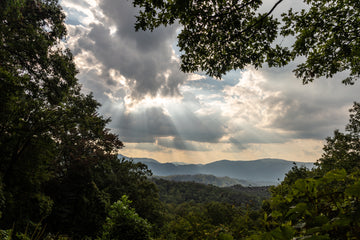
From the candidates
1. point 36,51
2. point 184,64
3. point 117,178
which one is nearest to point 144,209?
point 117,178

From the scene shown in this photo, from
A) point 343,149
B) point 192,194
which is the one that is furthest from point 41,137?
point 192,194

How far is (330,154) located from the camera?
19.9 metres

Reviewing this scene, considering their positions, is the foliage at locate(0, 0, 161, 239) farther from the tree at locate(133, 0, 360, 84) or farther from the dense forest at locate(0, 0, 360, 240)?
the tree at locate(133, 0, 360, 84)

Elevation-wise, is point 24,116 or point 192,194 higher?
point 24,116

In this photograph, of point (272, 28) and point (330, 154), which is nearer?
point (272, 28)

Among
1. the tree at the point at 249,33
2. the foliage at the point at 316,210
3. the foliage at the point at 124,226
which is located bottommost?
the foliage at the point at 124,226

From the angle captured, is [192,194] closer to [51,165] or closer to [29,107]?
[51,165]

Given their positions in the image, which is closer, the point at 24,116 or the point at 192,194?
the point at 24,116

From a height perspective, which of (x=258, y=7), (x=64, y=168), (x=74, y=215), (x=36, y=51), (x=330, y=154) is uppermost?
(x=36, y=51)

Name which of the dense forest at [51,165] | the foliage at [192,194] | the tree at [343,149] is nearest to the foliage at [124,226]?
the dense forest at [51,165]

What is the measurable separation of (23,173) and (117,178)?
13.7m

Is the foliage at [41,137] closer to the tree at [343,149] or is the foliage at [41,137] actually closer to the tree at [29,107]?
the tree at [29,107]

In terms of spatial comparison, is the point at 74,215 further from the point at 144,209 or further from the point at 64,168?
the point at 144,209

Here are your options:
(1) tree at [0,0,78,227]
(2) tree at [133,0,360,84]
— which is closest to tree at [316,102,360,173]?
(2) tree at [133,0,360,84]
